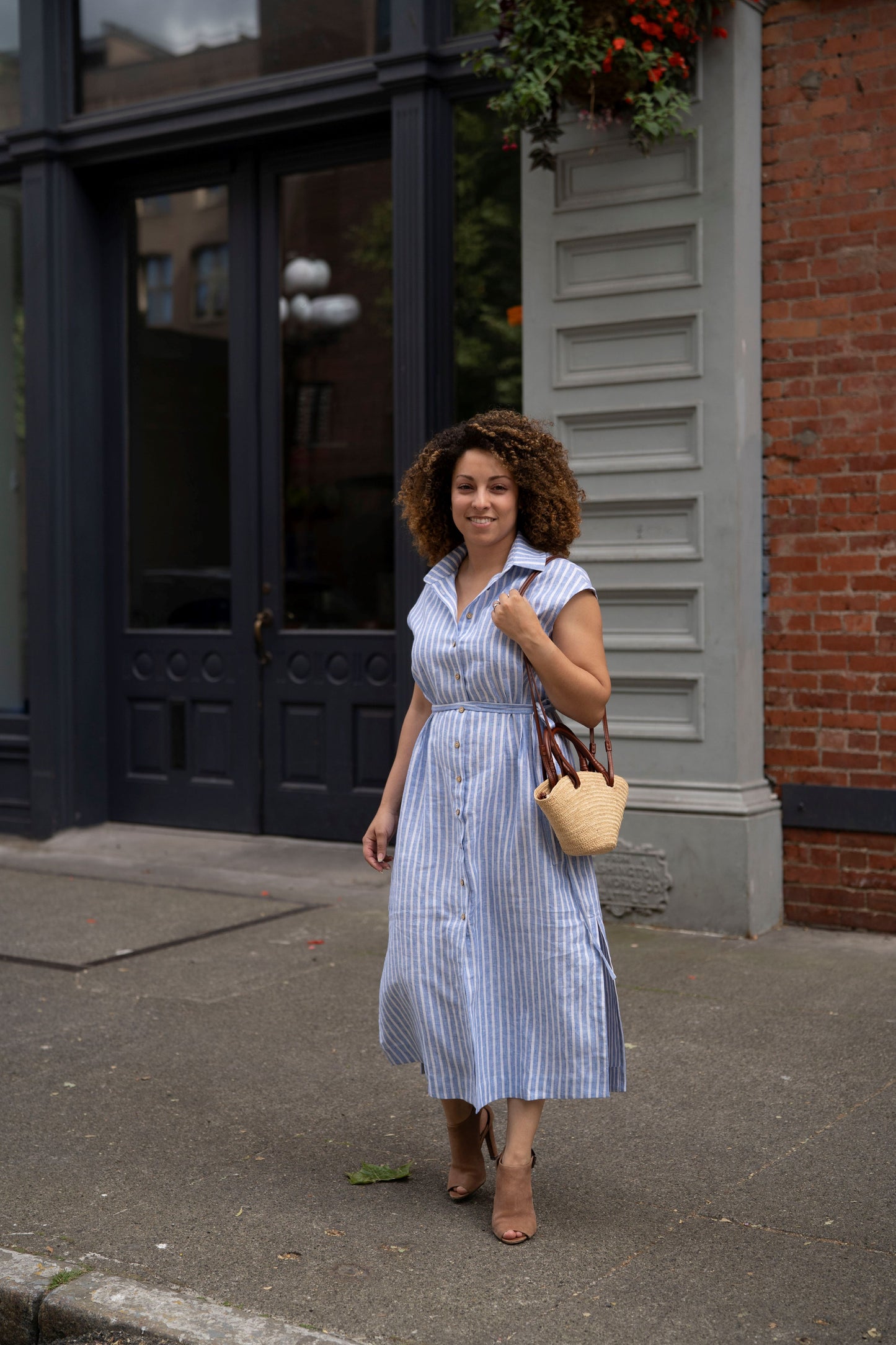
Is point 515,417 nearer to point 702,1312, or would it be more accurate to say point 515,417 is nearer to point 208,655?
point 702,1312

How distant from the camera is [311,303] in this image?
814cm

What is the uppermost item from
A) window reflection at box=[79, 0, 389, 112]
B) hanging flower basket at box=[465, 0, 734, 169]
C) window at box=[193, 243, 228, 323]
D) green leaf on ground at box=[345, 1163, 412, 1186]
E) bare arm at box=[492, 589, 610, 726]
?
window reflection at box=[79, 0, 389, 112]

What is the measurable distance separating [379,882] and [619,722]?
161cm

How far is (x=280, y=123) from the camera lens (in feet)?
25.9

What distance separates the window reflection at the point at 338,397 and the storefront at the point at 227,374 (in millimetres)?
16

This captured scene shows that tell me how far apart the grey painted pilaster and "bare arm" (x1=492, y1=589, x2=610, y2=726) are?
2.98 m

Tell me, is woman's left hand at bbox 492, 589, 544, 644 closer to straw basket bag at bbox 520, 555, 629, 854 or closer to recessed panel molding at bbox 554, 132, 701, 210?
straw basket bag at bbox 520, 555, 629, 854

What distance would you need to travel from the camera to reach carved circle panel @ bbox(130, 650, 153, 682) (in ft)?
28.6

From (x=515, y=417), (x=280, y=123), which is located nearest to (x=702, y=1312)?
(x=515, y=417)

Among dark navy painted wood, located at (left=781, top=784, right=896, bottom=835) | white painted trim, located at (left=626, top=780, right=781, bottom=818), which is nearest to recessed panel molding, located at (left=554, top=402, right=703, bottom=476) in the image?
white painted trim, located at (left=626, top=780, right=781, bottom=818)

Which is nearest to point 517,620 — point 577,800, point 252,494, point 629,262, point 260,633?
point 577,800

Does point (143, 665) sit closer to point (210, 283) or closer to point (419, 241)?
point (210, 283)

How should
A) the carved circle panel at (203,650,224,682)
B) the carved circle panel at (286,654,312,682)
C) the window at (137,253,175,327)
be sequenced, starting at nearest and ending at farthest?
the carved circle panel at (286,654,312,682), the carved circle panel at (203,650,224,682), the window at (137,253,175,327)

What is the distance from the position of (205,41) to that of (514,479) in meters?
5.88
